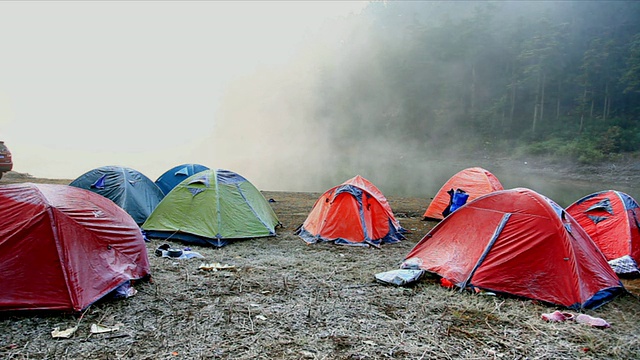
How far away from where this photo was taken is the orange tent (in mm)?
11352

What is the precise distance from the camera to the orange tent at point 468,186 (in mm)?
11352

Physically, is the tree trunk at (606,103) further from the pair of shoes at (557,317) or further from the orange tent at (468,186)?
the pair of shoes at (557,317)

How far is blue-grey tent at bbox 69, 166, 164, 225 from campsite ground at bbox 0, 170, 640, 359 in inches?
150

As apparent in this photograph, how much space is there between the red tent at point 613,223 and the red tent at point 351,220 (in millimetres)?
3814

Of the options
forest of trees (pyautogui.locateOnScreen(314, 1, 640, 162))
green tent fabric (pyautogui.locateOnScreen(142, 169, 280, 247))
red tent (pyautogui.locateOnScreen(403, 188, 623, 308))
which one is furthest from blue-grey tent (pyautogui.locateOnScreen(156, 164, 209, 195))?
forest of trees (pyautogui.locateOnScreen(314, 1, 640, 162))

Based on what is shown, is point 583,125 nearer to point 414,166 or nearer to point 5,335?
point 414,166

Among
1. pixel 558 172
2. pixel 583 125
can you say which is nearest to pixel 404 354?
pixel 558 172

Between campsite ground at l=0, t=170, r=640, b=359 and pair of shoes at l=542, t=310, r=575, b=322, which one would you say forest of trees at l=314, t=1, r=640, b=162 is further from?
campsite ground at l=0, t=170, r=640, b=359

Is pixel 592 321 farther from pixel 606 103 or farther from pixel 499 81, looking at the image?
pixel 499 81

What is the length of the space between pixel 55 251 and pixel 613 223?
28.6 ft

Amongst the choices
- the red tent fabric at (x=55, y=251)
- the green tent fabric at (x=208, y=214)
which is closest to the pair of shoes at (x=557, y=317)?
the red tent fabric at (x=55, y=251)

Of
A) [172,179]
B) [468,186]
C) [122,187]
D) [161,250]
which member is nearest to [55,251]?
[161,250]

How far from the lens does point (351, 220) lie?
27.6 feet

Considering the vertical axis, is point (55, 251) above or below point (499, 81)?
below
